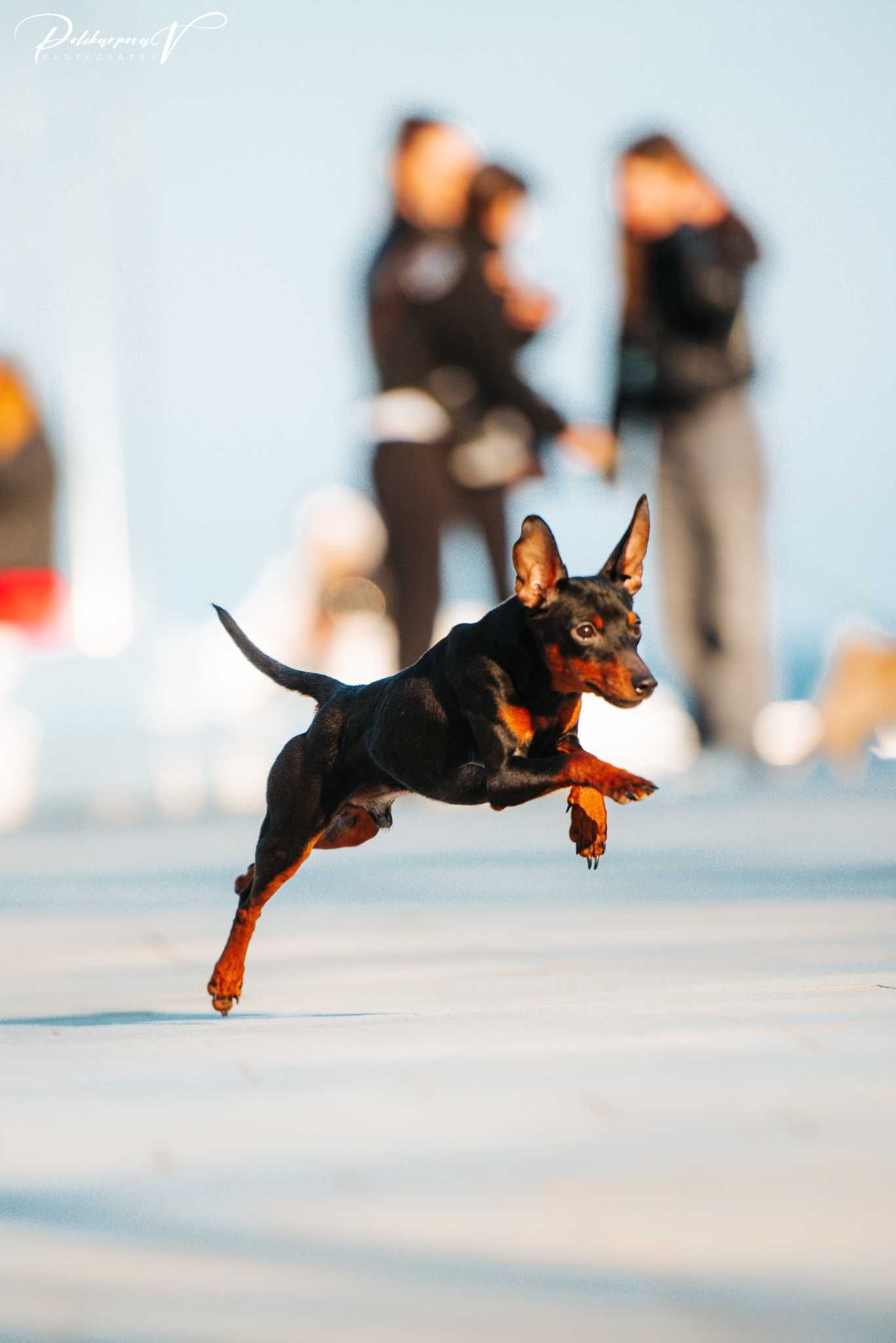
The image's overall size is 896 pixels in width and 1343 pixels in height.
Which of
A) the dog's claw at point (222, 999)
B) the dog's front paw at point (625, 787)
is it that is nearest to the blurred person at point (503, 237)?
the dog's claw at point (222, 999)

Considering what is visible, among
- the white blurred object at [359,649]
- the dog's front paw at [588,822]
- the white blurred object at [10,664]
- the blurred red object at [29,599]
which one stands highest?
the dog's front paw at [588,822]

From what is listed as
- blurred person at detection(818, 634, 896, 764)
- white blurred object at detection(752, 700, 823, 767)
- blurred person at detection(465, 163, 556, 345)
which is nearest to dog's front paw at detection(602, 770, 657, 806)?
blurred person at detection(465, 163, 556, 345)

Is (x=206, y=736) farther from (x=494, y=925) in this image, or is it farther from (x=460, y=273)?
(x=494, y=925)

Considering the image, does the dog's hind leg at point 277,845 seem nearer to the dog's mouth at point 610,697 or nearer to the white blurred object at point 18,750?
the dog's mouth at point 610,697

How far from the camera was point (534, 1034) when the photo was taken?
12.8ft

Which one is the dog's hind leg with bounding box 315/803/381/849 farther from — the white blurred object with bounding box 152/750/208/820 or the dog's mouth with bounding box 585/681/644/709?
the white blurred object with bounding box 152/750/208/820

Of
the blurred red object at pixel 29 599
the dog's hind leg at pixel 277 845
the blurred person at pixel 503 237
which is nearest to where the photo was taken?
the dog's hind leg at pixel 277 845

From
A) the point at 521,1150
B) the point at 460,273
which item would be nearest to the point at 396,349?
the point at 460,273

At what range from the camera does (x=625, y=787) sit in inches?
141

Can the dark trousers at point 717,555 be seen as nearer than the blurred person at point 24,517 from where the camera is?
Yes

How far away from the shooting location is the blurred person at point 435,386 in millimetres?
8750

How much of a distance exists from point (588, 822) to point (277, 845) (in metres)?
0.74

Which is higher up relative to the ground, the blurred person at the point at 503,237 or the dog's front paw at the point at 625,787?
the blurred person at the point at 503,237

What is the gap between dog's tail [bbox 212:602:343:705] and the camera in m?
4.50
